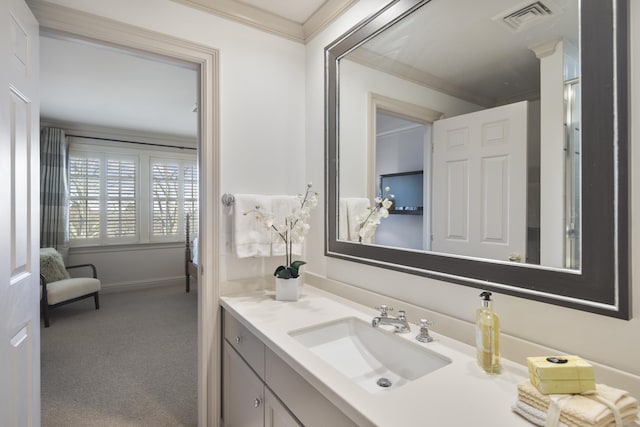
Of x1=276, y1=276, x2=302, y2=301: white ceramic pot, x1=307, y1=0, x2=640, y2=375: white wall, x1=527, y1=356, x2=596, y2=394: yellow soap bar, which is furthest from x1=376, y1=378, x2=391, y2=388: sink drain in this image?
x1=276, y1=276, x2=302, y2=301: white ceramic pot

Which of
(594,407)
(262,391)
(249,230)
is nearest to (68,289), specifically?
(249,230)

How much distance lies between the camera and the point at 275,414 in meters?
1.17

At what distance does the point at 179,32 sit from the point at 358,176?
1.18m

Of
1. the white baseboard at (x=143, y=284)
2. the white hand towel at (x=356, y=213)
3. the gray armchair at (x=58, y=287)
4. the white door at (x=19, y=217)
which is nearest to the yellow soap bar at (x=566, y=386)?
the white hand towel at (x=356, y=213)

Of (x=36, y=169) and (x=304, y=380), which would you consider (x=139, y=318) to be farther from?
(x=304, y=380)

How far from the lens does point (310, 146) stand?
200 centimetres

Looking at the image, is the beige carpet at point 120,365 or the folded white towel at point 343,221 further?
the beige carpet at point 120,365

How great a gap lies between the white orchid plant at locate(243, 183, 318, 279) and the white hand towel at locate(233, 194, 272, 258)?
3 centimetres

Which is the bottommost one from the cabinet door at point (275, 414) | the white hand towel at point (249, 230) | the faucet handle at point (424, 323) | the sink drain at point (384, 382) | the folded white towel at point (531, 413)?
the cabinet door at point (275, 414)

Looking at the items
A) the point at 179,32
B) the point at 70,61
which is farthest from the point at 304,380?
the point at 70,61

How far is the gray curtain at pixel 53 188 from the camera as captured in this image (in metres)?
4.22

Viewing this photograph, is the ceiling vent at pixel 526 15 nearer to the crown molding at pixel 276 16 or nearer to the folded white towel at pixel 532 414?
the crown molding at pixel 276 16

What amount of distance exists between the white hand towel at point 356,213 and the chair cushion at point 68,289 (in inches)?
143

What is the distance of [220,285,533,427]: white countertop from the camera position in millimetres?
734
